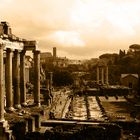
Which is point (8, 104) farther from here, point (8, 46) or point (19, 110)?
point (8, 46)

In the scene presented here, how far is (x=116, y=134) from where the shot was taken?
24.0 meters

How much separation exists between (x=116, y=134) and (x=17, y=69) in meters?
11.1

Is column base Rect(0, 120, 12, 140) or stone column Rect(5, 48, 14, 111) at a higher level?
stone column Rect(5, 48, 14, 111)

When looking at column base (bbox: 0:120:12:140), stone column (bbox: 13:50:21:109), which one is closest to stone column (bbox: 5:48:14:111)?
stone column (bbox: 13:50:21:109)

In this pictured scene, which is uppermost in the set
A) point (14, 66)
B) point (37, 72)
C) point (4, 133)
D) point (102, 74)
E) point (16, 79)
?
point (14, 66)

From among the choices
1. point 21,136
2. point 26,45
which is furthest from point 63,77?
point 21,136

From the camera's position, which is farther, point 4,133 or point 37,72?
point 37,72

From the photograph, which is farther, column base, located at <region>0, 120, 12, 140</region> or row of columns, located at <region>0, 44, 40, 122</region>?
row of columns, located at <region>0, 44, 40, 122</region>

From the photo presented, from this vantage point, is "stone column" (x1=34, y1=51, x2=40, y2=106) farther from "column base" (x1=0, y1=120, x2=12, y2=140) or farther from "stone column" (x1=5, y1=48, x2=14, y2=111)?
"column base" (x1=0, y1=120, x2=12, y2=140)

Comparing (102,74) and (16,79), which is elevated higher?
(16,79)

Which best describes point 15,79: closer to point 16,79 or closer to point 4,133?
point 16,79

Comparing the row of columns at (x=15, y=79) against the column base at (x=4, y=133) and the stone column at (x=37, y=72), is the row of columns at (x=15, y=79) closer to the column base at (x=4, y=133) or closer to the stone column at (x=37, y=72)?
the stone column at (x=37, y=72)

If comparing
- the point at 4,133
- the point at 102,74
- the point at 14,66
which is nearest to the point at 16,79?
the point at 14,66

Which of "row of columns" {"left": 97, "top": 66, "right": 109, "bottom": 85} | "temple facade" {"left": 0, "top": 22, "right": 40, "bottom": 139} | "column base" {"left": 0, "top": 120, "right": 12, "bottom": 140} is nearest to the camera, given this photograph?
"column base" {"left": 0, "top": 120, "right": 12, "bottom": 140}
